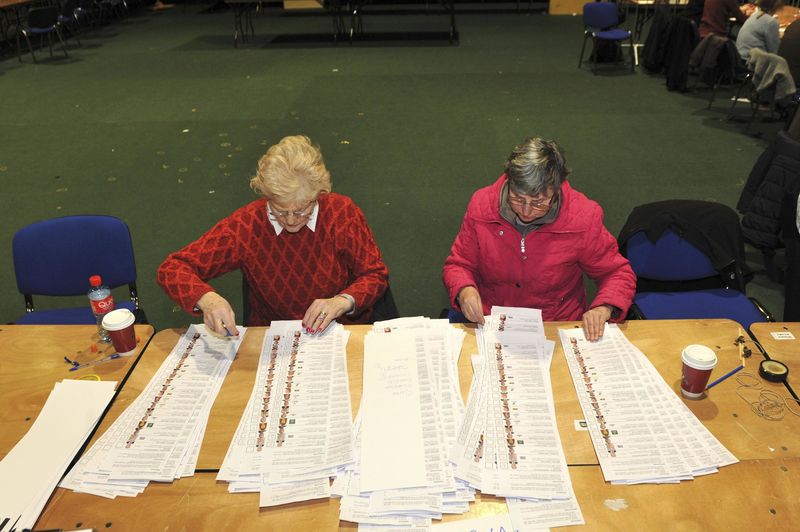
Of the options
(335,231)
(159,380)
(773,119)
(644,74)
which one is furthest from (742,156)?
(159,380)

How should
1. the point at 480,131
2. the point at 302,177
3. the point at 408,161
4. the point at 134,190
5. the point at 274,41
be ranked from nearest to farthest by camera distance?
the point at 302,177, the point at 134,190, the point at 408,161, the point at 480,131, the point at 274,41

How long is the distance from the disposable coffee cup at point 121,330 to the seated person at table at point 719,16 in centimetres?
699

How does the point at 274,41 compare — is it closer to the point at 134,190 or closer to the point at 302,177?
the point at 134,190

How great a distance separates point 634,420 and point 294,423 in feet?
3.02

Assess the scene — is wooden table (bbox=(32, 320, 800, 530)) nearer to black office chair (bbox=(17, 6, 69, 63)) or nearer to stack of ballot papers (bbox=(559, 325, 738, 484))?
stack of ballot papers (bbox=(559, 325, 738, 484))

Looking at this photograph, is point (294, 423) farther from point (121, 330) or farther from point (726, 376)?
point (726, 376)

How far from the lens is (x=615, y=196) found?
452 cm

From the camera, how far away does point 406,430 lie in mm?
1543

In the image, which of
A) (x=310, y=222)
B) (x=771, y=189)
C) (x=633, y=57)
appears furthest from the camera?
(x=633, y=57)

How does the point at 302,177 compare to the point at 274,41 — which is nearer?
the point at 302,177

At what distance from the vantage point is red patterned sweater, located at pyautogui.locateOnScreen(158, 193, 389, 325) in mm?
2127

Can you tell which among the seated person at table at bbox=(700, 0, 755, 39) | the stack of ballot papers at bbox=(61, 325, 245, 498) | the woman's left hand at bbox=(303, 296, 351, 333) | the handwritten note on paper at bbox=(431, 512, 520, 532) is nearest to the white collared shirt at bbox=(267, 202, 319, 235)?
the woman's left hand at bbox=(303, 296, 351, 333)

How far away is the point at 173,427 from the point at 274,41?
9.35 metres

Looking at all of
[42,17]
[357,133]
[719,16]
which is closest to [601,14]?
[719,16]
